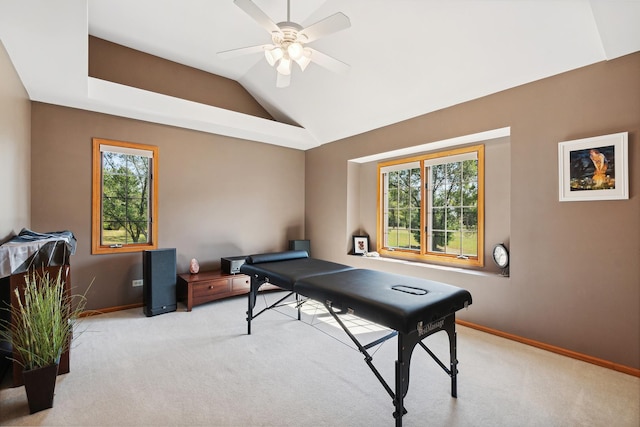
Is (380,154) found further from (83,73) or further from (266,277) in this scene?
(83,73)

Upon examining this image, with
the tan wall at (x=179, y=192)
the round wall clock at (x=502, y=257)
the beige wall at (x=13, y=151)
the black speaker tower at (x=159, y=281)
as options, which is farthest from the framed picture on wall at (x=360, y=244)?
the beige wall at (x=13, y=151)

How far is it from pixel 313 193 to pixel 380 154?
1.53 m

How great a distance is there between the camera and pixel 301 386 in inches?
83.6

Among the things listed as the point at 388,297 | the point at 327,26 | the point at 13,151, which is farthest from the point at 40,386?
the point at 327,26

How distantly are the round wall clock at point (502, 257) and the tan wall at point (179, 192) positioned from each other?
322 cm

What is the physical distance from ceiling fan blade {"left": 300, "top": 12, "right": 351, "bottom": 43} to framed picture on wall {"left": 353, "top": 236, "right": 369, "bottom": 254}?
309 cm

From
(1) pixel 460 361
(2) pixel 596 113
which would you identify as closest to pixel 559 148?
(2) pixel 596 113

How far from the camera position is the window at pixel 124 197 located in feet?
12.0

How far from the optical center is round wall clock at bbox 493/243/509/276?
303cm

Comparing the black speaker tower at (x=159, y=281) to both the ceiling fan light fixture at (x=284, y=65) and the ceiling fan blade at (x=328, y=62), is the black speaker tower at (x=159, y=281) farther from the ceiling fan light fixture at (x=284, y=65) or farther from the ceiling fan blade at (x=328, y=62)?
the ceiling fan blade at (x=328, y=62)

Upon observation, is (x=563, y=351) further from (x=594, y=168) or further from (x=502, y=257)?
(x=594, y=168)

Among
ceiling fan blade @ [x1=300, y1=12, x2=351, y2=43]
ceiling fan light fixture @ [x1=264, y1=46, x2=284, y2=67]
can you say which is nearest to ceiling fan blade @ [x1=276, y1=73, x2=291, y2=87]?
ceiling fan light fixture @ [x1=264, y1=46, x2=284, y2=67]

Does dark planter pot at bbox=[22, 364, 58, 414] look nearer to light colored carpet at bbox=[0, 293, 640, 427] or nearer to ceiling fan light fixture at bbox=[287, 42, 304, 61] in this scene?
light colored carpet at bbox=[0, 293, 640, 427]

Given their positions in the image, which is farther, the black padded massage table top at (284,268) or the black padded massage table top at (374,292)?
the black padded massage table top at (284,268)
